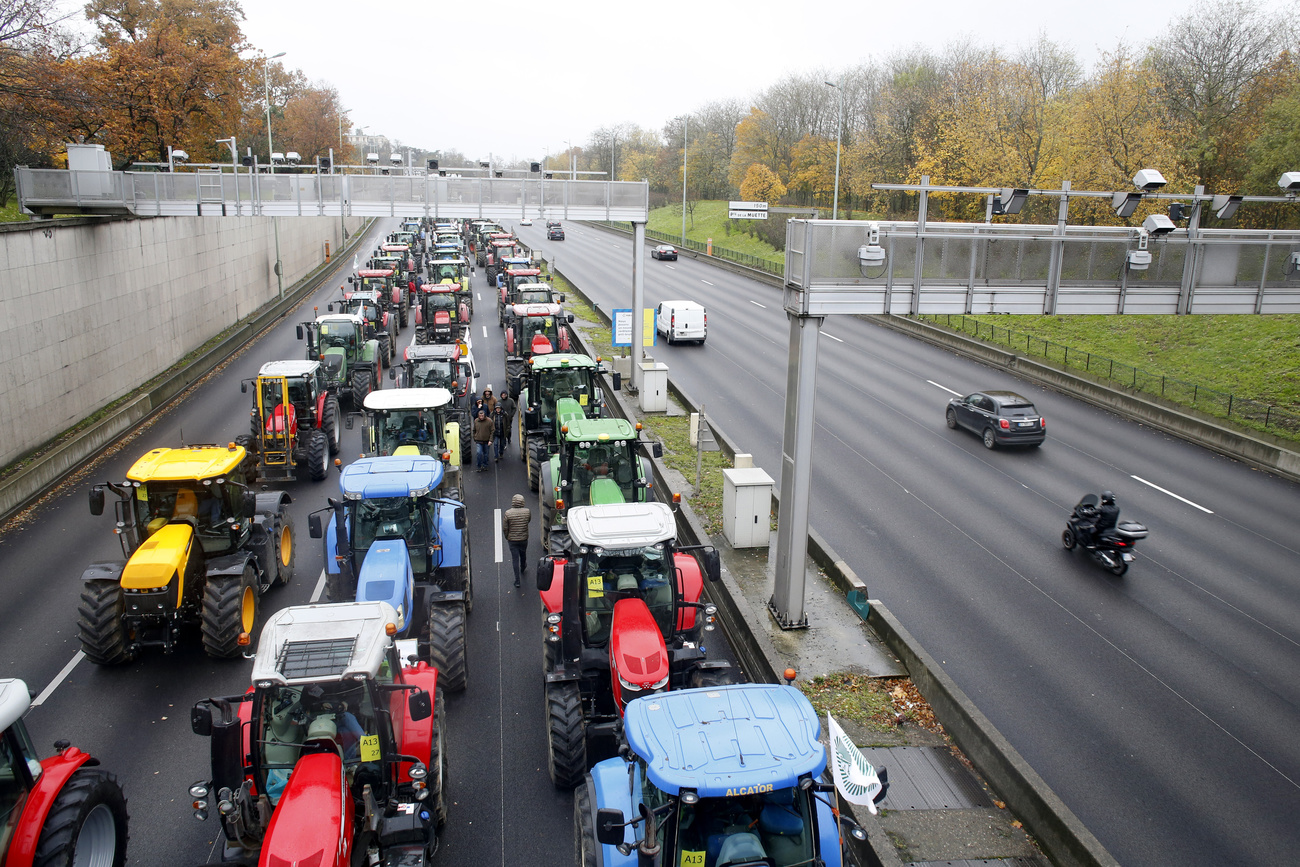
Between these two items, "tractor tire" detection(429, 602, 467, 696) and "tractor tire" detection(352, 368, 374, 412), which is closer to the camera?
"tractor tire" detection(429, 602, 467, 696)

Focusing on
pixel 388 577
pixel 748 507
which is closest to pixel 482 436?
pixel 748 507

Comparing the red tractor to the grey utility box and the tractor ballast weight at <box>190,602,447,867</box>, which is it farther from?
the grey utility box

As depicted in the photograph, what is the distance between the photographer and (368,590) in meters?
10.0

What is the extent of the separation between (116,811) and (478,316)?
112 ft

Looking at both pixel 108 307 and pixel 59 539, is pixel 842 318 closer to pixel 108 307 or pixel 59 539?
pixel 108 307

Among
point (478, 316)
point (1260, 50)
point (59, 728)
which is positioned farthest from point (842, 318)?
point (59, 728)

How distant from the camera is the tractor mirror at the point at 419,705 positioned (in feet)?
23.2

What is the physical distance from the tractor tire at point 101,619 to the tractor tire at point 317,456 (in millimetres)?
7687

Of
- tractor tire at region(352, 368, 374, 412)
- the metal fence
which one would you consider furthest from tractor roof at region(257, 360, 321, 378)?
the metal fence

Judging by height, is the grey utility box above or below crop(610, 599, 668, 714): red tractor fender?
below

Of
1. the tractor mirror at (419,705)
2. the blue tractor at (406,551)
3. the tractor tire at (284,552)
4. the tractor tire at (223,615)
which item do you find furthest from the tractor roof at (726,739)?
the tractor tire at (284,552)

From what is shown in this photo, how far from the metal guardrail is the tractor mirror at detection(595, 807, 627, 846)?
63.7 ft

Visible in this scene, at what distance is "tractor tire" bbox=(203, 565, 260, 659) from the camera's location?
11133mm

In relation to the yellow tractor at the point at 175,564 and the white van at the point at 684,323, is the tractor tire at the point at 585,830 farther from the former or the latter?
the white van at the point at 684,323
